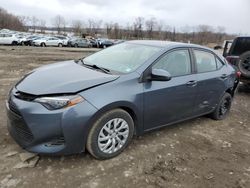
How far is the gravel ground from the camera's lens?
3.20 meters

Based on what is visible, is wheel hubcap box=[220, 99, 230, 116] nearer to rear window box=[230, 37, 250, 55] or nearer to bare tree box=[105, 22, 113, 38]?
rear window box=[230, 37, 250, 55]

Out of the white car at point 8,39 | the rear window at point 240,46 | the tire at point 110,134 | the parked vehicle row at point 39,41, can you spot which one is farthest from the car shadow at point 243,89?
the white car at point 8,39

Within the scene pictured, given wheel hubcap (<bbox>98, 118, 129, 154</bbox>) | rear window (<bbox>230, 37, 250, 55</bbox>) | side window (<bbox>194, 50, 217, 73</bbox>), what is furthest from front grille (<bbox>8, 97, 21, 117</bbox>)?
rear window (<bbox>230, 37, 250, 55</bbox>)

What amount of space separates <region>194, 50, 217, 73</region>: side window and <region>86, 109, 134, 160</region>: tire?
5.97 ft

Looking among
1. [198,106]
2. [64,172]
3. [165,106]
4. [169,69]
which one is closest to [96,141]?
[64,172]

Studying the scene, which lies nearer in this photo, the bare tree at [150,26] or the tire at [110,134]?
the tire at [110,134]

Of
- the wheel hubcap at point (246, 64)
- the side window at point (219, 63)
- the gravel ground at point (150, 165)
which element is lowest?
the gravel ground at point (150, 165)

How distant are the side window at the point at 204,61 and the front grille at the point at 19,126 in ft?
9.75

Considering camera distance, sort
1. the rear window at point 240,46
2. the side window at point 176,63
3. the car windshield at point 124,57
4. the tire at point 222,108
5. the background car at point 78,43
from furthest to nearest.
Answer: the background car at point 78,43, the rear window at point 240,46, the tire at point 222,108, the side window at point 176,63, the car windshield at point 124,57

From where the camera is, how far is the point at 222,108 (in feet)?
18.6

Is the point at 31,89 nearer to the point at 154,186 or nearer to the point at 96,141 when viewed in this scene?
the point at 96,141

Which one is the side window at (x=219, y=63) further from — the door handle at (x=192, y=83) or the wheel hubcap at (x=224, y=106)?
the door handle at (x=192, y=83)

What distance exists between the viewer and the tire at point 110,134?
343 centimetres

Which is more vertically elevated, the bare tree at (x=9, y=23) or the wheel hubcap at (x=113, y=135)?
the bare tree at (x=9, y=23)
